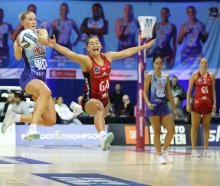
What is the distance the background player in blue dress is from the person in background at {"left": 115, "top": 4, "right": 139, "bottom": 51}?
155 cm

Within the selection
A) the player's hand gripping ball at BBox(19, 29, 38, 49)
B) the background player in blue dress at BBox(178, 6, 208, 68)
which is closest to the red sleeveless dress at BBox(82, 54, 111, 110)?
the player's hand gripping ball at BBox(19, 29, 38, 49)

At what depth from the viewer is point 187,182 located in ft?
33.0

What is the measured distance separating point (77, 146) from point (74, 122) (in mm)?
1498

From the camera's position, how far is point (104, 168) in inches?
477

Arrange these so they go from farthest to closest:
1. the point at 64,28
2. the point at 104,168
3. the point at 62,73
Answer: the point at 62,73
the point at 64,28
the point at 104,168

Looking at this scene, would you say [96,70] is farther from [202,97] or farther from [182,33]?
[182,33]

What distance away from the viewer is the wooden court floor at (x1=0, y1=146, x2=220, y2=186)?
1005 centimetres

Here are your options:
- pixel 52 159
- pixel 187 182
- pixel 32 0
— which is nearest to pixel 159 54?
pixel 32 0

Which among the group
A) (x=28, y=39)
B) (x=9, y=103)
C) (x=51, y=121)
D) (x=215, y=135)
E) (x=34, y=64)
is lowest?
(x=215, y=135)

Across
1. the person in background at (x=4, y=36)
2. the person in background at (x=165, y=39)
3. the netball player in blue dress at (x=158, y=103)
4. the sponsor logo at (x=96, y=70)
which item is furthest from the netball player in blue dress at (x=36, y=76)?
the person in background at (x=165, y=39)

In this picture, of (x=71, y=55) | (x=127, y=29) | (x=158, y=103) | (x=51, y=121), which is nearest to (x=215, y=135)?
(x=127, y=29)

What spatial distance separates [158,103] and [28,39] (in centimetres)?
413

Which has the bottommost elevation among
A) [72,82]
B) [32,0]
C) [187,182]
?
[187,182]

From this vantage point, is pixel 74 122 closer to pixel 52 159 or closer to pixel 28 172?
pixel 52 159
